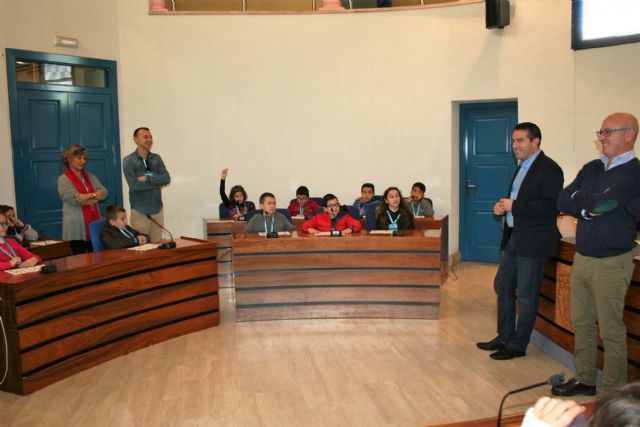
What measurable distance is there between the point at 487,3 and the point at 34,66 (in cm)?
559

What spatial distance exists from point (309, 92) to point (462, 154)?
2384mm

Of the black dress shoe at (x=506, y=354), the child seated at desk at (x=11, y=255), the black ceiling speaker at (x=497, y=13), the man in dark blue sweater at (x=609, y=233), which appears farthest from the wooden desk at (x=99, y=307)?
the black ceiling speaker at (x=497, y=13)

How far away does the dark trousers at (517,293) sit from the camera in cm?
442

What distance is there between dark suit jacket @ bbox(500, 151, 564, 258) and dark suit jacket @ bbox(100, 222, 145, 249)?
3.30 metres

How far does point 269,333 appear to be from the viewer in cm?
543

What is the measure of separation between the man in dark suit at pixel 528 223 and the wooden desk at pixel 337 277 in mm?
1143

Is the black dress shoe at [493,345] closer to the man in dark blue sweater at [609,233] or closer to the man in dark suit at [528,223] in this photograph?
the man in dark suit at [528,223]

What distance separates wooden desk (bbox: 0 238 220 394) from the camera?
4121mm

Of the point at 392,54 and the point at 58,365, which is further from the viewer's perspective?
the point at 392,54

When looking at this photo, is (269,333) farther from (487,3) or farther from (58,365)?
(487,3)

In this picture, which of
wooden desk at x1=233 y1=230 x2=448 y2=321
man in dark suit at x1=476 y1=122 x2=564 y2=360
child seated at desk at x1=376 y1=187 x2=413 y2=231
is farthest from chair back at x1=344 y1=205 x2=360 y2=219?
man in dark suit at x1=476 y1=122 x2=564 y2=360

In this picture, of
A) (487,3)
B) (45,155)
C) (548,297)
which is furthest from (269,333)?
(487,3)

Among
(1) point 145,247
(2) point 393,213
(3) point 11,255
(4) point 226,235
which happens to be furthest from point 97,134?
(2) point 393,213

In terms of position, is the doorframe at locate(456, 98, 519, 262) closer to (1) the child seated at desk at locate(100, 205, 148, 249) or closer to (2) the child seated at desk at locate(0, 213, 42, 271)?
(1) the child seated at desk at locate(100, 205, 148, 249)
